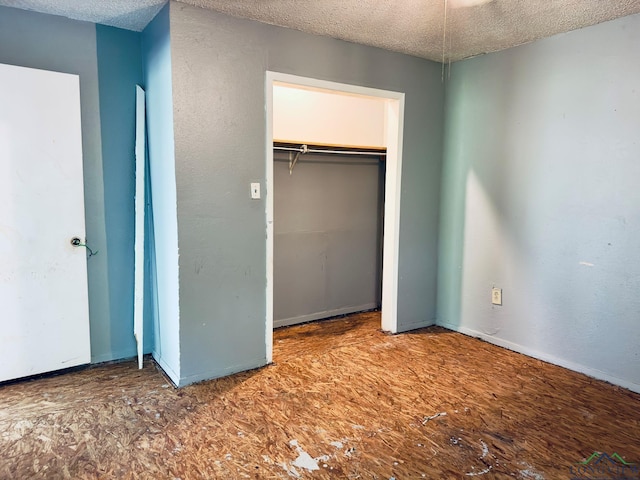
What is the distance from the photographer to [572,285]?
3.00 m

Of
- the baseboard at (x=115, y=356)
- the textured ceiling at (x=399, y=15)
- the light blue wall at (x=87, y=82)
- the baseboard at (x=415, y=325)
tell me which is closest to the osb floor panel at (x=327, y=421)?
the baseboard at (x=115, y=356)

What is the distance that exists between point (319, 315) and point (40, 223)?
7.72 feet

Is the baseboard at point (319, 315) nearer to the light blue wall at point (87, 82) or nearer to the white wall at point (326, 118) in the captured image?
the light blue wall at point (87, 82)

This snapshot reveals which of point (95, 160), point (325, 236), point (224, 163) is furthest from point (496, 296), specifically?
point (95, 160)

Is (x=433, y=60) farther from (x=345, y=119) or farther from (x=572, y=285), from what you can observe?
(x=572, y=285)

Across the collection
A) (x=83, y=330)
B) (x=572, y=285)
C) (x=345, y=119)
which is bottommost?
(x=83, y=330)

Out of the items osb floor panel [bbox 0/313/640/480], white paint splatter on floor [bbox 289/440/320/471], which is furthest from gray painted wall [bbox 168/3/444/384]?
white paint splatter on floor [bbox 289/440/320/471]

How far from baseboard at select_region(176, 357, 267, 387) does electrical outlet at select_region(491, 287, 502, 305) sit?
6.12 ft

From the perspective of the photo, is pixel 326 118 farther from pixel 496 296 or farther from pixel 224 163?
pixel 496 296

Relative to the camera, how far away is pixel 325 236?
4.04 meters

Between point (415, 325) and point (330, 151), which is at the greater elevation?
point (330, 151)

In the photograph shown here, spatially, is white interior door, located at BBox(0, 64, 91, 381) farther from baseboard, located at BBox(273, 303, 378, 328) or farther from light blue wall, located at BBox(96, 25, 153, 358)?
baseboard, located at BBox(273, 303, 378, 328)

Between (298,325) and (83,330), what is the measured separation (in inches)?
68.1

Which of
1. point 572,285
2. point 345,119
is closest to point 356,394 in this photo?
point 572,285
